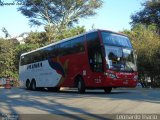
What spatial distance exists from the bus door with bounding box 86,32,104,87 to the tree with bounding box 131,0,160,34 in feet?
68.0

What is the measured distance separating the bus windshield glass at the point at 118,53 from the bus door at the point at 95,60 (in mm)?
440

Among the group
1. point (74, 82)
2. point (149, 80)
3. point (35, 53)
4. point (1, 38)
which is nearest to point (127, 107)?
point (74, 82)

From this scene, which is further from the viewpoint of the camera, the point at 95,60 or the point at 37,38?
the point at 37,38

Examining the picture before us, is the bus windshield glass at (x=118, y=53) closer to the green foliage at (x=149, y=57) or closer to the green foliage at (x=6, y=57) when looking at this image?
the green foliage at (x=149, y=57)

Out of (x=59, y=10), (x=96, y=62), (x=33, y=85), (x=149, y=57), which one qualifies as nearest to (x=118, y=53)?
(x=96, y=62)

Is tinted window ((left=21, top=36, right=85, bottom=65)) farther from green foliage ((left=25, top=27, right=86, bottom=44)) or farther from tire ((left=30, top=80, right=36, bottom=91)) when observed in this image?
green foliage ((left=25, top=27, right=86, bottom=44))

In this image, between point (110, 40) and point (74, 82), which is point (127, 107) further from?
point (74, 82)

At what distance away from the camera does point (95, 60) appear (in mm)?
23250

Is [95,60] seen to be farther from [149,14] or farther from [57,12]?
[57,12]

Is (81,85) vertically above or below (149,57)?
below

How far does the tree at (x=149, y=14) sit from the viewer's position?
43000 mm

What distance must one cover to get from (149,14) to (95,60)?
2199cm

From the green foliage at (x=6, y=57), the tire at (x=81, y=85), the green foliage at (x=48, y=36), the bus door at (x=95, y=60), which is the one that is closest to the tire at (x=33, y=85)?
the tire at (x=81, y=85)

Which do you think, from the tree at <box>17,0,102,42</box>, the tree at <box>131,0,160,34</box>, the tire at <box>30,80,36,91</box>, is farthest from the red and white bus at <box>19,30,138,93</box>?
the tree at <box>17,0,102,42</box>
